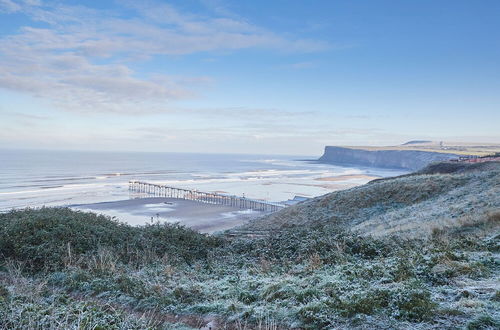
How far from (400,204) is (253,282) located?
51.7 ft

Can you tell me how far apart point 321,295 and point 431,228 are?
259 inches

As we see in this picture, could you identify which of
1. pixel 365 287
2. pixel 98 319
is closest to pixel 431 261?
pixel 365 287

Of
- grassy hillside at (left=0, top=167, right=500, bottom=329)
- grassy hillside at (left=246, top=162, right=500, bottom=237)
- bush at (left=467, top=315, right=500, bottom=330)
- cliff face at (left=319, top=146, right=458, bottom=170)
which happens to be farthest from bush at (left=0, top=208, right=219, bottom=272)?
cliff face at (left=319, top=146, right=458, bottom=170)

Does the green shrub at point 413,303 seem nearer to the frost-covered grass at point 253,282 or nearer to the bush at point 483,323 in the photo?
the frost-covered grass at point 253,282

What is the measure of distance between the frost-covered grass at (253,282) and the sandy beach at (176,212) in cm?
2056

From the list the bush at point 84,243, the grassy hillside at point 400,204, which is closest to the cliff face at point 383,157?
the grassy hillside at point 400,204

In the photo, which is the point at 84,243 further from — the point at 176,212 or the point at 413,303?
the point at 176,212

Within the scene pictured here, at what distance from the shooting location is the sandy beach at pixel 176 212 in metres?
34.1

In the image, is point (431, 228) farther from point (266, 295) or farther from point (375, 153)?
point (375, 153)

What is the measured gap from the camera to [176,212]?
39875mm

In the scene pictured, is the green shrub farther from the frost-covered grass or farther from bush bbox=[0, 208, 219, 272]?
bush bbox=[0, 208, 219, 272]

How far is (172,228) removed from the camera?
1299 centimetres

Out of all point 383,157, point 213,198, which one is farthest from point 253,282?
point 383,157

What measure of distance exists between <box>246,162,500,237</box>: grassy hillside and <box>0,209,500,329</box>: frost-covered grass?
12.4ft
